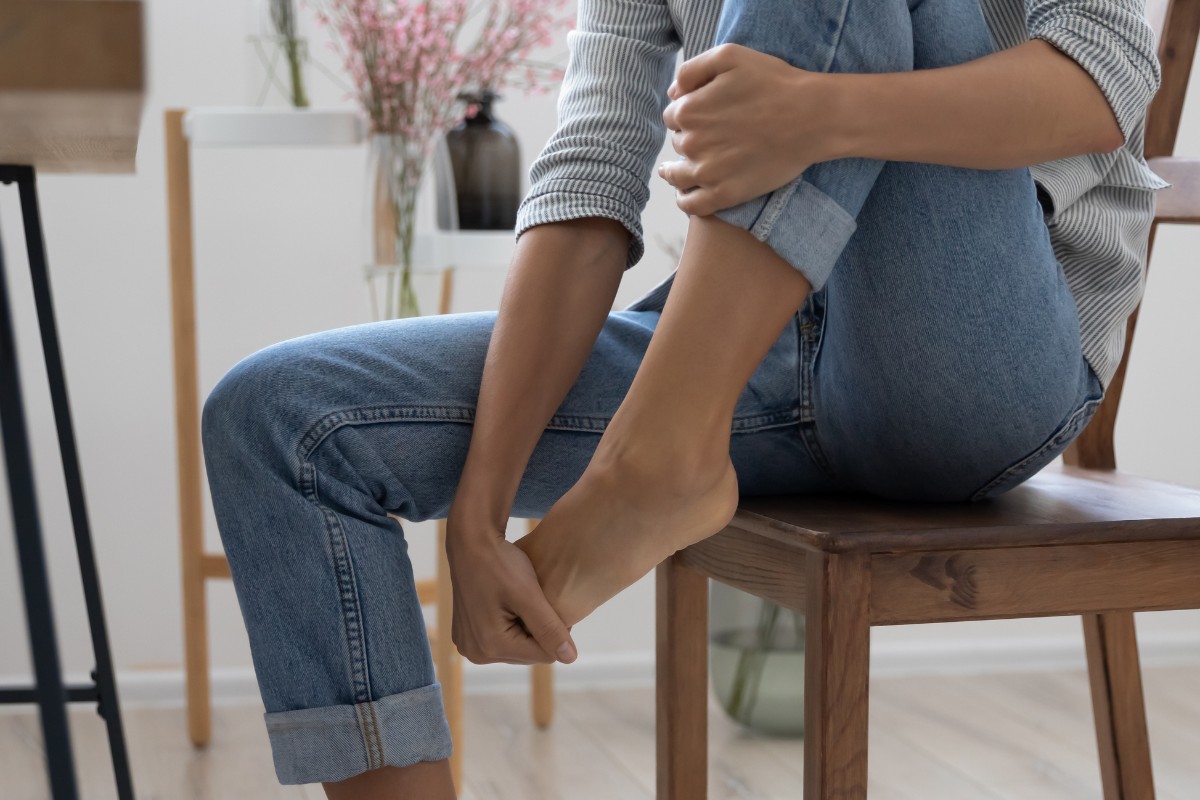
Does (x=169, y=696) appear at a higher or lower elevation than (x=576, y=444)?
lower

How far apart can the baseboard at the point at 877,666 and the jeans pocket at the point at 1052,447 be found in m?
1.20

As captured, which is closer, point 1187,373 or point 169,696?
point 169,696

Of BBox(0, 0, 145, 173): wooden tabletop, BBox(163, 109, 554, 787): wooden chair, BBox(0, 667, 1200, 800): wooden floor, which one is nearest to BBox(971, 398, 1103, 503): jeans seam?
BBox(0, 0, 145, 173): wooden tabletop

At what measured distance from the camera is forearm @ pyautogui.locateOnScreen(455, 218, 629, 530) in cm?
73

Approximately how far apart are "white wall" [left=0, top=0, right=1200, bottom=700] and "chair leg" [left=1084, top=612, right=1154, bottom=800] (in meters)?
1.01

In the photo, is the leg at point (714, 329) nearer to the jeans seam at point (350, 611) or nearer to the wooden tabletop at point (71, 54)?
the jeans seam at point (350, 611)

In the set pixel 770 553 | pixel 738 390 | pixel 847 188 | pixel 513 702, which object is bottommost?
pixel 513 702

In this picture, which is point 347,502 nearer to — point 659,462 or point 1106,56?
point 659,462

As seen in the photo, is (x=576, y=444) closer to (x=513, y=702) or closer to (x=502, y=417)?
(x=502, y=417)

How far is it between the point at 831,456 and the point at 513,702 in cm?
112

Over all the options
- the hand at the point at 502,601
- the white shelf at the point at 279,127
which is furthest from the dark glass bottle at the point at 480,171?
the hand at the point at 502,601

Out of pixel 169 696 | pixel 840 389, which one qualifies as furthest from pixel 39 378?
pixel 840 389

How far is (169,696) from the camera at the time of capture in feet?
6.02

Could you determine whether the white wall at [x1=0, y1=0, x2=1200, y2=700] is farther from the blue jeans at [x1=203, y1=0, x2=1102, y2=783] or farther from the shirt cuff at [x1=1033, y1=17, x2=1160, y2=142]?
the shirt cuff at [x1=1033, y1=17, x2=1160, y2=142]
